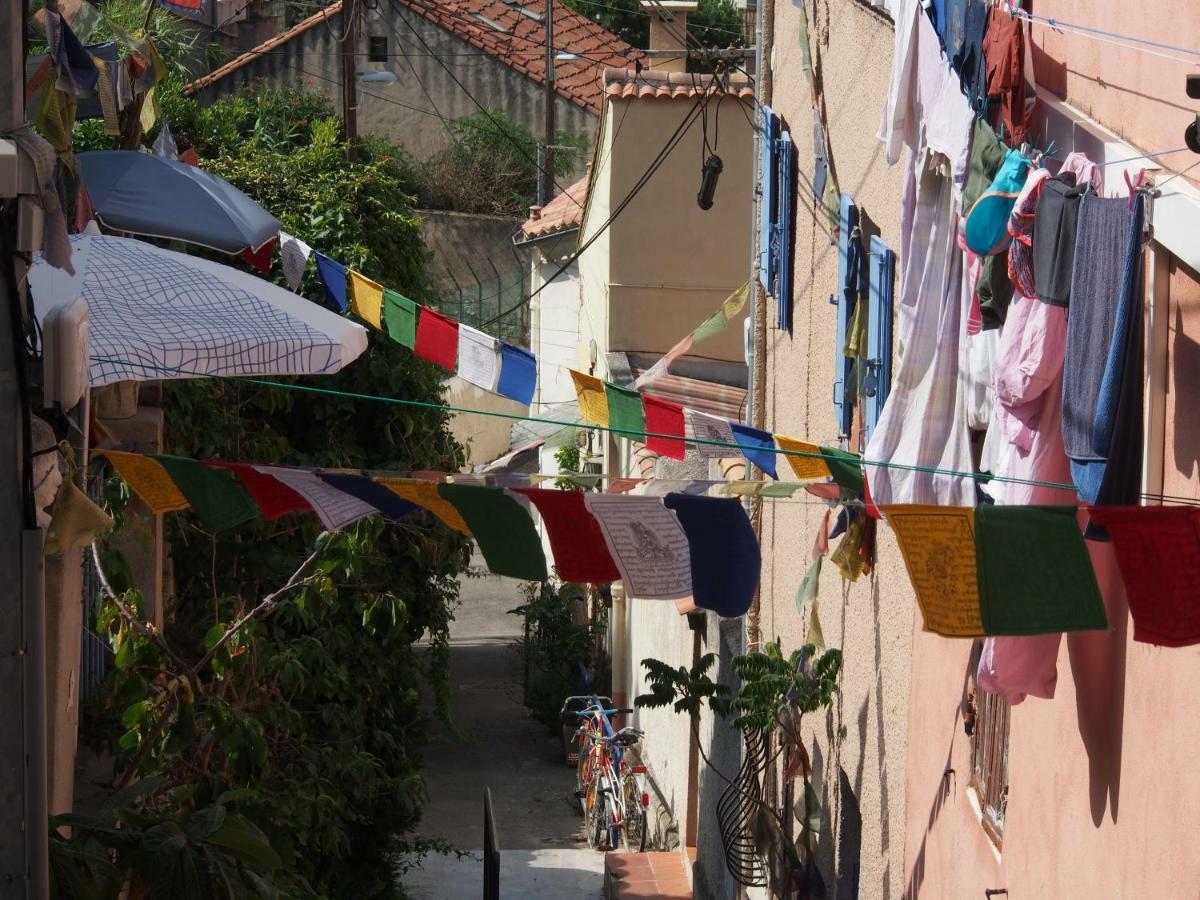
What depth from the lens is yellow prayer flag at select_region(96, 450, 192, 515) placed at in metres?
4.88

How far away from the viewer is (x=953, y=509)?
136 inches

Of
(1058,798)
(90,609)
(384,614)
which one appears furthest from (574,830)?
(1058,798)

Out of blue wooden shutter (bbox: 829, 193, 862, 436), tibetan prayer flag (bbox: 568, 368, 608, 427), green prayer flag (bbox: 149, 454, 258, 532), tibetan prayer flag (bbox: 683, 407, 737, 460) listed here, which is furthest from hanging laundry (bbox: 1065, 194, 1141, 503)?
blue wooden shutter (bbox: 829, 193, 862, 436)

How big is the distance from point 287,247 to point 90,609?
316 cm

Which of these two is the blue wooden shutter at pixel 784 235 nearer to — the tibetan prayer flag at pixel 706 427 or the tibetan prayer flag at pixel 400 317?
the tibetan prayer flag at pixel 400 317

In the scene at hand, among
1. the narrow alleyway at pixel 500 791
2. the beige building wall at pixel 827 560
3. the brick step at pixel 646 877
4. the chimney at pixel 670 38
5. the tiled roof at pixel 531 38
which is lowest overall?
the narrow alleyway at pixel 500 791

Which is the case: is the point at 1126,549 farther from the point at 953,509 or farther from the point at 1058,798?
the point at 1058,798

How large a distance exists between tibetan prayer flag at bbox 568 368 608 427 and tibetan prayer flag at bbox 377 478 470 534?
92.7 inches

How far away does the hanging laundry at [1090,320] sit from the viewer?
367 cm

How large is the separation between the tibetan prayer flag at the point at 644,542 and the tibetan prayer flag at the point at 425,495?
0.48 m

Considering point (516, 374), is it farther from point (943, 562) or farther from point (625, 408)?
point (943, 562)

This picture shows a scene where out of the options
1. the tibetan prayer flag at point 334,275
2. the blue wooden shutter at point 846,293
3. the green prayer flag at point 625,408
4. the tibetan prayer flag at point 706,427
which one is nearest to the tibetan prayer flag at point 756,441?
the tibetan prayer flag at point 706,427

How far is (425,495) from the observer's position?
4.67m

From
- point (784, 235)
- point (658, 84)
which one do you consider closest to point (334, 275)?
point (784, 235)
